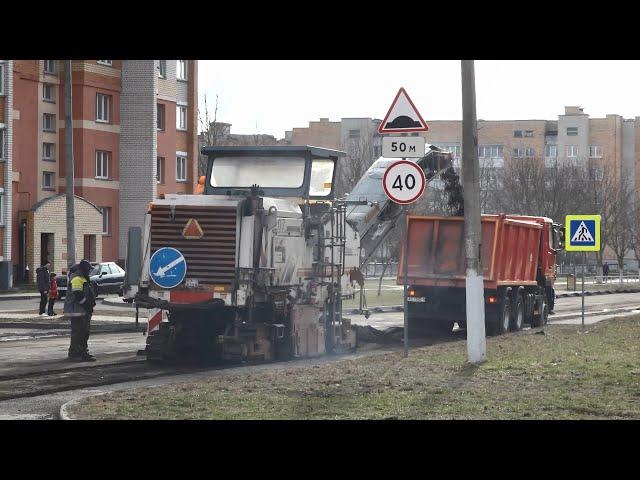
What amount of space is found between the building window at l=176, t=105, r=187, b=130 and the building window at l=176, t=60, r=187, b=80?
160 cm

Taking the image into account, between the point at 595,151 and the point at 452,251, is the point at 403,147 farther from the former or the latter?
the point at 595,151

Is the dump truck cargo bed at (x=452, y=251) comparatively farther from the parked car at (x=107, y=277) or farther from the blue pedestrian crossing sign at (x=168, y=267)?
the parked car at (x=107, y=277)

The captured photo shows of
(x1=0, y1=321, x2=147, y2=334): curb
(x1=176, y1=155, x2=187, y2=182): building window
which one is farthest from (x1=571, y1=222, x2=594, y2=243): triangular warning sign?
(x1=176, y1=155, x2=187, y2=182): building window

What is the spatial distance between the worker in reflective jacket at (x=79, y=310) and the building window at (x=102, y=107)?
43210 mm

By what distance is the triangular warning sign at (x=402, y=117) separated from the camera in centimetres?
1714

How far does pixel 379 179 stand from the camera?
2681 centimetres

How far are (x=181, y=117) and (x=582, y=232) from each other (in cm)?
4195

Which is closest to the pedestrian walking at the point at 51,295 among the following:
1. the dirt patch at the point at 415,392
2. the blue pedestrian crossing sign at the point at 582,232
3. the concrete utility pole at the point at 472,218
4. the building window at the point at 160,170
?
the blue pedestrian crossing sign at the point at 582,232

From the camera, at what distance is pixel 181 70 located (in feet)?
224
